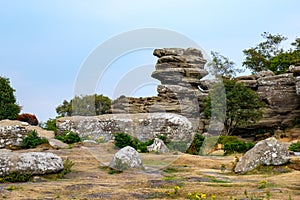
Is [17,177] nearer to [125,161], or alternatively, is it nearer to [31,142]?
[125,161]

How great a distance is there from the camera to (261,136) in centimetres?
4203

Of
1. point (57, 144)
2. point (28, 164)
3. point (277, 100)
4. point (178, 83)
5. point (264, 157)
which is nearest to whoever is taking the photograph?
point (28, 164)

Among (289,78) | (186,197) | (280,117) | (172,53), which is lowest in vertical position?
(186,197)

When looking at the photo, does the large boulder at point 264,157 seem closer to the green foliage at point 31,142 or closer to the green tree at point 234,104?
the green foliage at point 31,142

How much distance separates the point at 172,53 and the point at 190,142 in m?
19.1

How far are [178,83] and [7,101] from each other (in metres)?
15.9

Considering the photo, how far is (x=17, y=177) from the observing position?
12.1 meters

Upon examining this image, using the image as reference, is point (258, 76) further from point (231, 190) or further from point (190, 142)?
point (231, 190)

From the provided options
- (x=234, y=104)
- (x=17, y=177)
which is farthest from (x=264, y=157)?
(x=234, y=104)

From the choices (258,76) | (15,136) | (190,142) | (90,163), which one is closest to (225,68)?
(258,76)

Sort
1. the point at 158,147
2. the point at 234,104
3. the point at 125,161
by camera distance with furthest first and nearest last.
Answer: the point at 234,104, the point at 158,147, the point at 125,161

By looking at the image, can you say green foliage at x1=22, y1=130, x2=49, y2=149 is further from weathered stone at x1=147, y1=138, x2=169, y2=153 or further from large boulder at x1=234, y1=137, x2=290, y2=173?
large boulder at x1=234, y1=137, x2=290, y2=173

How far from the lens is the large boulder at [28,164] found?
12312 mm

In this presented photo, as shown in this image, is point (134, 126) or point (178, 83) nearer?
point (134, 126)
